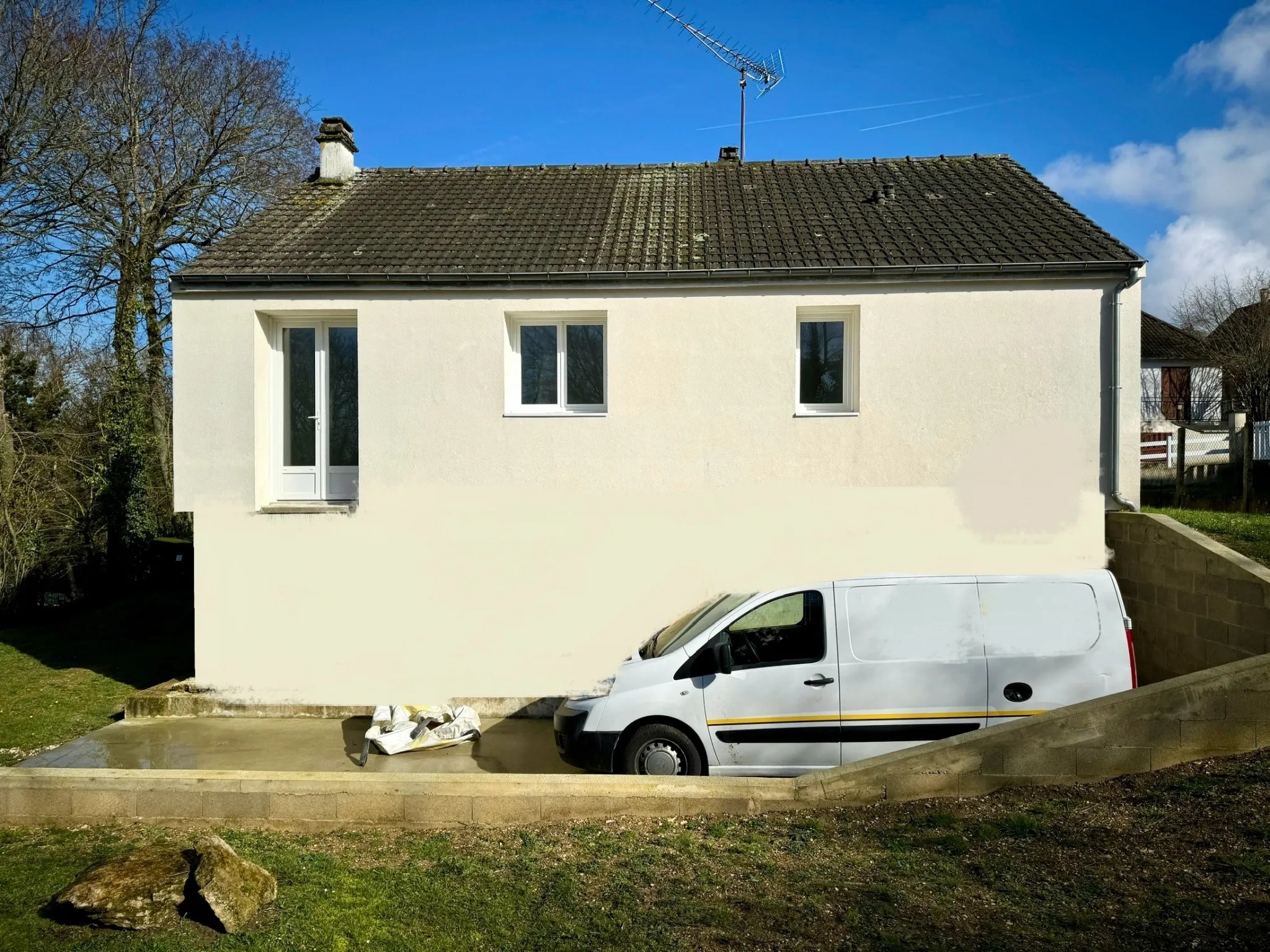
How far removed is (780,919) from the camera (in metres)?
4.39

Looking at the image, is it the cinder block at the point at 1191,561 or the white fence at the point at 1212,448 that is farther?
the white fence at the point at 1212,448

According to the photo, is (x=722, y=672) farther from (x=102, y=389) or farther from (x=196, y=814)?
(x=102, y=389)

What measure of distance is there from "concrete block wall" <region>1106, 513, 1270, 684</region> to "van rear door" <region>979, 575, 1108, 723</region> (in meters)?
2.01

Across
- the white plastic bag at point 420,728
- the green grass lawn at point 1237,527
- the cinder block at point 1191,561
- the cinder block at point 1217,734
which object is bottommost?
the white plastic bag at point 420,728

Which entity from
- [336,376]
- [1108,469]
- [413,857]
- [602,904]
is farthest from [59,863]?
[1108,469]

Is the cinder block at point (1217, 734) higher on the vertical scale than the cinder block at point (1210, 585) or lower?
lower

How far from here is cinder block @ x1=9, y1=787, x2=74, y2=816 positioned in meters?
6.00

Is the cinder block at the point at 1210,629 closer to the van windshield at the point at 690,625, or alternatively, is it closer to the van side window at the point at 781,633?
the van side window at the point at 781,633

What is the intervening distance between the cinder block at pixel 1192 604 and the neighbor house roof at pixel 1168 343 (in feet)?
84.2

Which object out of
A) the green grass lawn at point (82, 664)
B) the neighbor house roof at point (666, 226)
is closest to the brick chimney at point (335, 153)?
the neighbor house roof at point (666, 226)

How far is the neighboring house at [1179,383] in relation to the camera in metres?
30.4

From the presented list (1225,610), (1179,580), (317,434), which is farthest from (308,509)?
(1225,610)

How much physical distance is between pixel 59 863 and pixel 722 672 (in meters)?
4.68

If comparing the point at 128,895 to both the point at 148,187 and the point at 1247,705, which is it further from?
the point at 148,187
